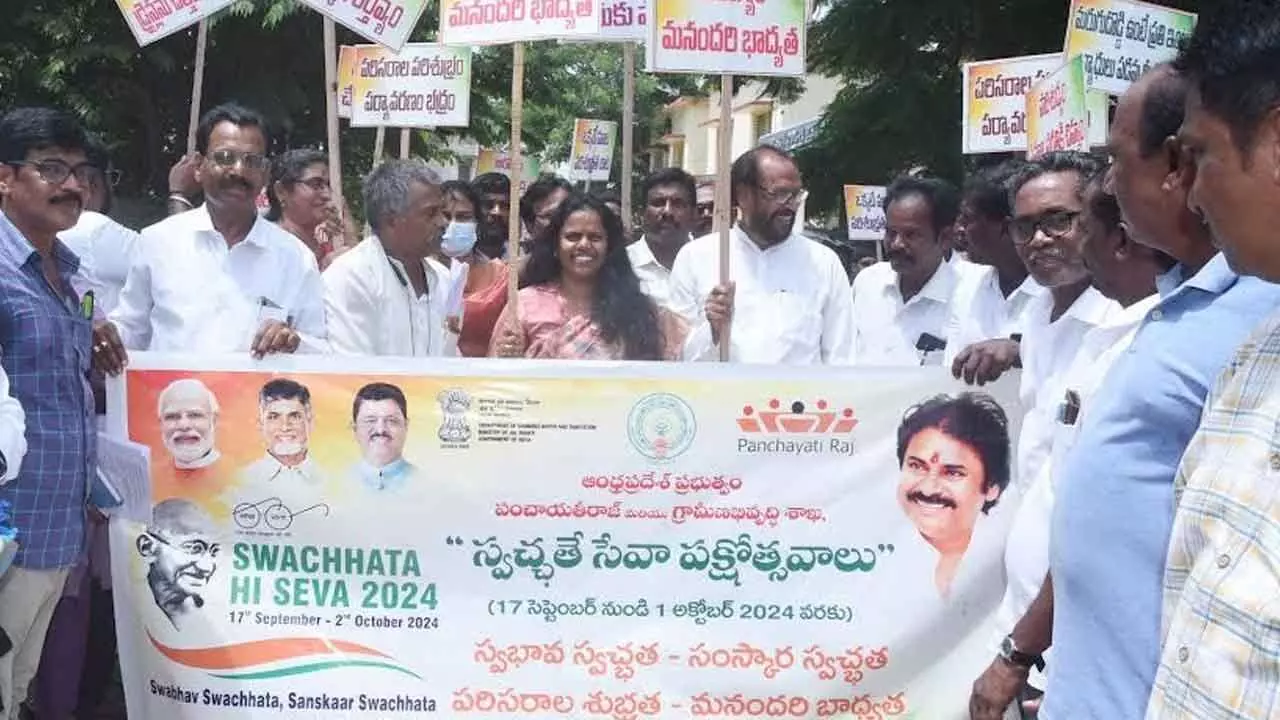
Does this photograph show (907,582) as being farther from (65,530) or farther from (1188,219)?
(65,530)

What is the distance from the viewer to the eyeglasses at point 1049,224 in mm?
3648

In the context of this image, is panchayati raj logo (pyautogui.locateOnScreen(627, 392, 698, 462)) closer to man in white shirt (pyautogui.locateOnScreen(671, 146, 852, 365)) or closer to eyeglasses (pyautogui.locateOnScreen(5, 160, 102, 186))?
man in white shirt (pyautogui.locateOnScreen(671, 146, 852, 365))

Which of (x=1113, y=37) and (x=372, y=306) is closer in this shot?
(x=372, y=306)

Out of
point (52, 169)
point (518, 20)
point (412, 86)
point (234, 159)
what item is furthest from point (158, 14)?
point (52, 169)

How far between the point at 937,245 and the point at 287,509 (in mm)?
3141

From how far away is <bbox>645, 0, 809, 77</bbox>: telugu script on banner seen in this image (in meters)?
4.59

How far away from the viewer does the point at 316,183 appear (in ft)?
20.4

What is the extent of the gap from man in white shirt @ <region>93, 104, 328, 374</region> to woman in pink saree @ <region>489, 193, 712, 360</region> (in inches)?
29.0

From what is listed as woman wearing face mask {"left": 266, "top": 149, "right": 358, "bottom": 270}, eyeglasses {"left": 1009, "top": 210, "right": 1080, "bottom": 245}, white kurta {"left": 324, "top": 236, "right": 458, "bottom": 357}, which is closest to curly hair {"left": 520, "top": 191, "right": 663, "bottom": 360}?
white kurta {"left": 324, "top": 236, "right": 458, "bottom": 357}

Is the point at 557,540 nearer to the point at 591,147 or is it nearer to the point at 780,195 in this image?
the point at 780,195

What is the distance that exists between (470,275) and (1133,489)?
4.67 metres

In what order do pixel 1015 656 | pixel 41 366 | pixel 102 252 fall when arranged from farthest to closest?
pixel 102 252 < pixel 41 366 < pixel 1015 656

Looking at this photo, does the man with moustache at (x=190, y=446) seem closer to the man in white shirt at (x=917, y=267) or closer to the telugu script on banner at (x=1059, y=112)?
the man in white shirt at (x=917, y=267)

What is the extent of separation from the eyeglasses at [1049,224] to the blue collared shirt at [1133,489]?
155 cm
